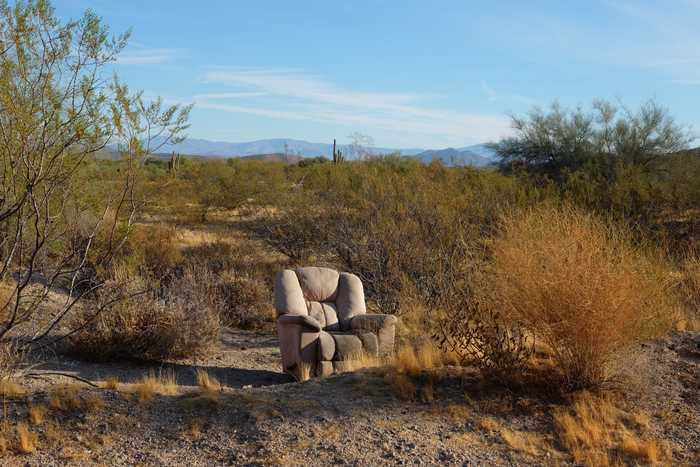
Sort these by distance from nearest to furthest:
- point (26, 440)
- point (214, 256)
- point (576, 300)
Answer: point (26, 440), point (576, 300), point (214, 256)

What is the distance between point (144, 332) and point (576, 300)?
17.7 ft

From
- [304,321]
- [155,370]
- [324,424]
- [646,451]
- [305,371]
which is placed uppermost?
[304,321]

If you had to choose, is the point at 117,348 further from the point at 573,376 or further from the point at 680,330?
the point at 680,330

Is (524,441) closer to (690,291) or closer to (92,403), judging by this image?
(92,403)

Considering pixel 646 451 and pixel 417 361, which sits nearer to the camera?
pixel 646 451

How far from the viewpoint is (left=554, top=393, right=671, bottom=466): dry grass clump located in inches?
218

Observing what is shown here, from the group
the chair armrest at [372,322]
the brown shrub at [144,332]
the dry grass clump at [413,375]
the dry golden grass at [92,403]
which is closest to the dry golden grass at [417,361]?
the dry grass clump at [413,375]

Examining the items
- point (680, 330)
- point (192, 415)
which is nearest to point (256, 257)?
point (680, 330)

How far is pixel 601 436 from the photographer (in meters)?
5.78

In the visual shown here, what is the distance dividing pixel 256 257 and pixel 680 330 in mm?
9973

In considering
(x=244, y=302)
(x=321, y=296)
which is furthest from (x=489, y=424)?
(x=244, y=302)

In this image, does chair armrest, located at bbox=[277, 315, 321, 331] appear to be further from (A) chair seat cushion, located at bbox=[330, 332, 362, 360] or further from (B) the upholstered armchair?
(A) chair seat cushion, located at bbox=[330, 332, 362, 360]

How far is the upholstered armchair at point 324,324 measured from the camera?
869 cm

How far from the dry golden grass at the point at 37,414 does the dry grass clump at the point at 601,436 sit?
3909 millimetres
